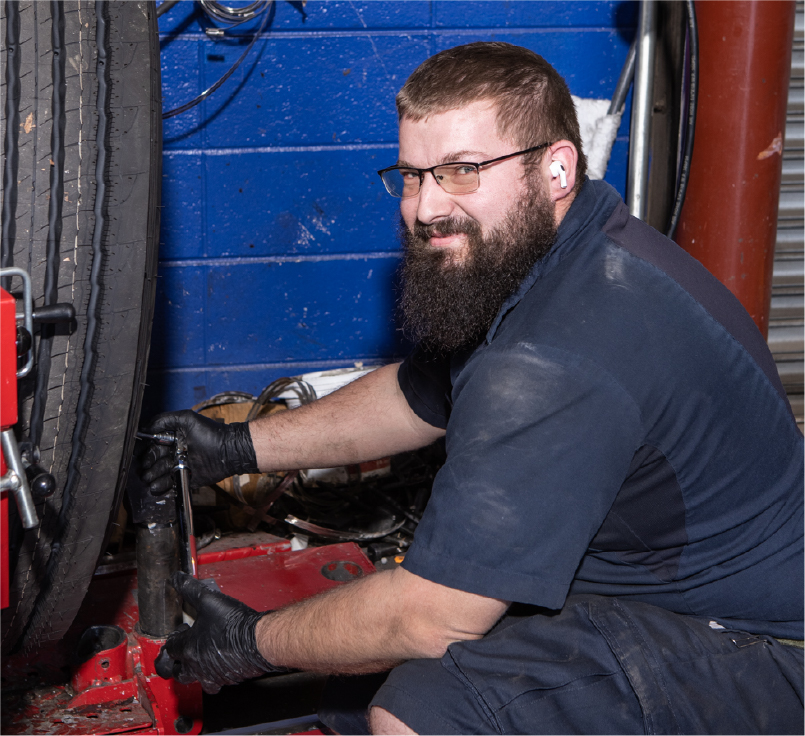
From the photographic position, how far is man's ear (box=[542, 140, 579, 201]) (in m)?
1.46

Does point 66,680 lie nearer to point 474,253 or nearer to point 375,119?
point 474,253

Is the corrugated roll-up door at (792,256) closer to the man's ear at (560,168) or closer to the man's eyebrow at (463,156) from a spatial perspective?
the man's ear at (560,168)

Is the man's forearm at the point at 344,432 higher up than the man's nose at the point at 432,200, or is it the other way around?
the man's nose at the point at 432,200

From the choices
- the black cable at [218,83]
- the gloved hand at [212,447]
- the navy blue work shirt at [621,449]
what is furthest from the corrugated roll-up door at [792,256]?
the gloved hand at [212,447]

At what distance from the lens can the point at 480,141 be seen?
1401mm

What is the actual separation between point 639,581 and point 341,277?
181 cm

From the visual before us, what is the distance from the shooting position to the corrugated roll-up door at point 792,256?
10.2ft

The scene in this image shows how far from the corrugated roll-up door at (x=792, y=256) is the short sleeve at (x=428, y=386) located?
2043 mm

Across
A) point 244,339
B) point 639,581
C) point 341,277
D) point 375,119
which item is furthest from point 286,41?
point 639,581

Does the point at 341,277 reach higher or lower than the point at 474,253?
lower

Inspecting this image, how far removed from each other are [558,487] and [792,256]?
254 centimetres

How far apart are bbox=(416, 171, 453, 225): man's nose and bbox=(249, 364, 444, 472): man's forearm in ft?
1.69

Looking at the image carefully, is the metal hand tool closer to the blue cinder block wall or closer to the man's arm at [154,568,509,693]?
the man's arm at [154,568,509,693]

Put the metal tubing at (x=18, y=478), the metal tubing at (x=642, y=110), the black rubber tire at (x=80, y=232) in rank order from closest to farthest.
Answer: the metal tubing at (x=18, y=478) → the black rubber tire at (x=80, y=232) → the metal tubing at (x=642, y=110)
